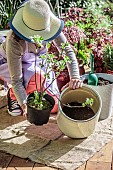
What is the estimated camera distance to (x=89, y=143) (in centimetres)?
264

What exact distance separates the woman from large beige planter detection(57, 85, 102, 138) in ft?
0.17

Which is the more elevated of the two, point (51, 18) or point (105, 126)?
point (51, 18)

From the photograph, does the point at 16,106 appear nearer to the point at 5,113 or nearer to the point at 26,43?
the point at 5,113

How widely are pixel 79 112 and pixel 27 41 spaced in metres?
0.54

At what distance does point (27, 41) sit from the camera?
2736mm

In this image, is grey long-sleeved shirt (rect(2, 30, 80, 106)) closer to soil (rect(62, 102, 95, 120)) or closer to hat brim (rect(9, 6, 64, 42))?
hat brim (rect(9, 6, 64, 42))

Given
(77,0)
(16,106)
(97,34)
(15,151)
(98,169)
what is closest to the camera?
(98,169)

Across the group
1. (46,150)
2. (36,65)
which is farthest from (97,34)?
(46,150)

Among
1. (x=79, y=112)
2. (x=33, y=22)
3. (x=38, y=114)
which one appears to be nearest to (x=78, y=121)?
(x=79, y=112)

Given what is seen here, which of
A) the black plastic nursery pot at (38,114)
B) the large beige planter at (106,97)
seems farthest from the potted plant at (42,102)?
the large beige planter at (106,97)

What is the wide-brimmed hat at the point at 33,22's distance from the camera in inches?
103

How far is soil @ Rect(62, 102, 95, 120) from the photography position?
2654 millimetres

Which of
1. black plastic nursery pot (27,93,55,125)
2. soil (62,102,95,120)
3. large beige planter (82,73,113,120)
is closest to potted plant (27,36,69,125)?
black plastic nursery pot (27,93,55,125)

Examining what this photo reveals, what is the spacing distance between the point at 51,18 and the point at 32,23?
154 millimetres
